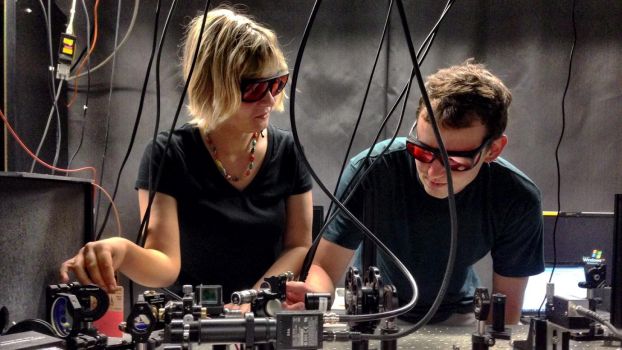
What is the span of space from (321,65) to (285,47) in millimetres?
212

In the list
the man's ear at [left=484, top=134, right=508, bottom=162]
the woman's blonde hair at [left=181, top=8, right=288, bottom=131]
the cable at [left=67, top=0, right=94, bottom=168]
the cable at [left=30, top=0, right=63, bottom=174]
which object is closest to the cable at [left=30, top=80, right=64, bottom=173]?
the cable at [left=30, top=0, right=63, bottom=174]

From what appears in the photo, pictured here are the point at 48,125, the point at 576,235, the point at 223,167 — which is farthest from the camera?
the point at 48,125

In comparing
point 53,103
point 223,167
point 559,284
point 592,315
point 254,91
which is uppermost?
point 53,103

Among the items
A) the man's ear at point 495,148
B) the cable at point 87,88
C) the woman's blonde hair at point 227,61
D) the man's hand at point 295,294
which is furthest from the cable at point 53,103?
the man's ear at point 495,148

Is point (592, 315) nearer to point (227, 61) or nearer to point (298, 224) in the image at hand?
point (298, 224)

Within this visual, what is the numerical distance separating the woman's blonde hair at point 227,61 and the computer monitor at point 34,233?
395mm

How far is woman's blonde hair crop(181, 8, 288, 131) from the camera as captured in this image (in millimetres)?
1180

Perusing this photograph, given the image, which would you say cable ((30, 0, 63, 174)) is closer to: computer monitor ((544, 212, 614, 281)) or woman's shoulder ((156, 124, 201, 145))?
woman's shoulder ((156, 124, 201, 145))

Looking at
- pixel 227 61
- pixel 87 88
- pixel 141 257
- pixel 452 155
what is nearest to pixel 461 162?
pixel 452 155

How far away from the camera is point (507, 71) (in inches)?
104

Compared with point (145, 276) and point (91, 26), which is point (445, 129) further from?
point (91, 26)

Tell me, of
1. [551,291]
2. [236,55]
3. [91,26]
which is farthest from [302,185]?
[91,26]

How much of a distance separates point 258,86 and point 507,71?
75.3 inches

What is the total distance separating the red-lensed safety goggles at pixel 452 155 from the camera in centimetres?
99
